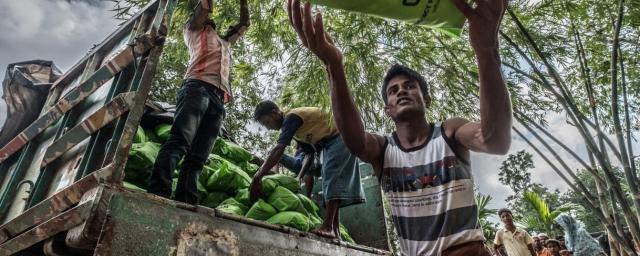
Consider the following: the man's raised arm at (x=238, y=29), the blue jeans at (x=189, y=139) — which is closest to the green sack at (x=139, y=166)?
the blue jeans at (x=189, y=139)

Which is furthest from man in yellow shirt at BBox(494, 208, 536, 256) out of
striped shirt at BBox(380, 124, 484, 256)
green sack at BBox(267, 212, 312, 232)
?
striped shirt at BBox(380, 124, 484, 256)

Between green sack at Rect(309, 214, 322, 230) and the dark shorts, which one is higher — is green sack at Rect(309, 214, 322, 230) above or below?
above

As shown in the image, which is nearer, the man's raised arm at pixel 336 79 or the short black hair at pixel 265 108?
the man's raised arm at pixel 336 79

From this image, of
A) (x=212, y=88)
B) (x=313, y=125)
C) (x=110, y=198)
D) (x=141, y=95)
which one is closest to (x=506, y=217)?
(x=313, y=125)

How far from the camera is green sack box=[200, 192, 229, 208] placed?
2395mm

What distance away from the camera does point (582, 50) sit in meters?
3.97

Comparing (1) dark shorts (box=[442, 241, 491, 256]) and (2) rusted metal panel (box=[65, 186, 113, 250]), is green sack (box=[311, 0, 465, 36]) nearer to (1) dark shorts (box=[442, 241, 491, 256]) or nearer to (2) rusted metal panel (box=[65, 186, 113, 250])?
(1) dark shorts (box=[442, 241, 491, 256])

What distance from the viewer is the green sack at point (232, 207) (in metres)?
2.20

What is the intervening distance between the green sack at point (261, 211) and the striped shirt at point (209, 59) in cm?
82

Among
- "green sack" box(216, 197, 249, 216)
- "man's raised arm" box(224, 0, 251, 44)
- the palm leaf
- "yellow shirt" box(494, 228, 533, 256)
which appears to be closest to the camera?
"green sack" box(216, 197, 249, 216)

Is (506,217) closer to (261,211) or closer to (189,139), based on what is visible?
(261,211)

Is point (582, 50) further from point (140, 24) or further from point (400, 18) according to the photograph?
point (140, 24)

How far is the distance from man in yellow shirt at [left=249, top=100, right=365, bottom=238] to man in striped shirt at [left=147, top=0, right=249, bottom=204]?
443 millimetres

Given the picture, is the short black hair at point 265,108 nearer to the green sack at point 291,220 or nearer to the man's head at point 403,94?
the green sack at point 291,220
